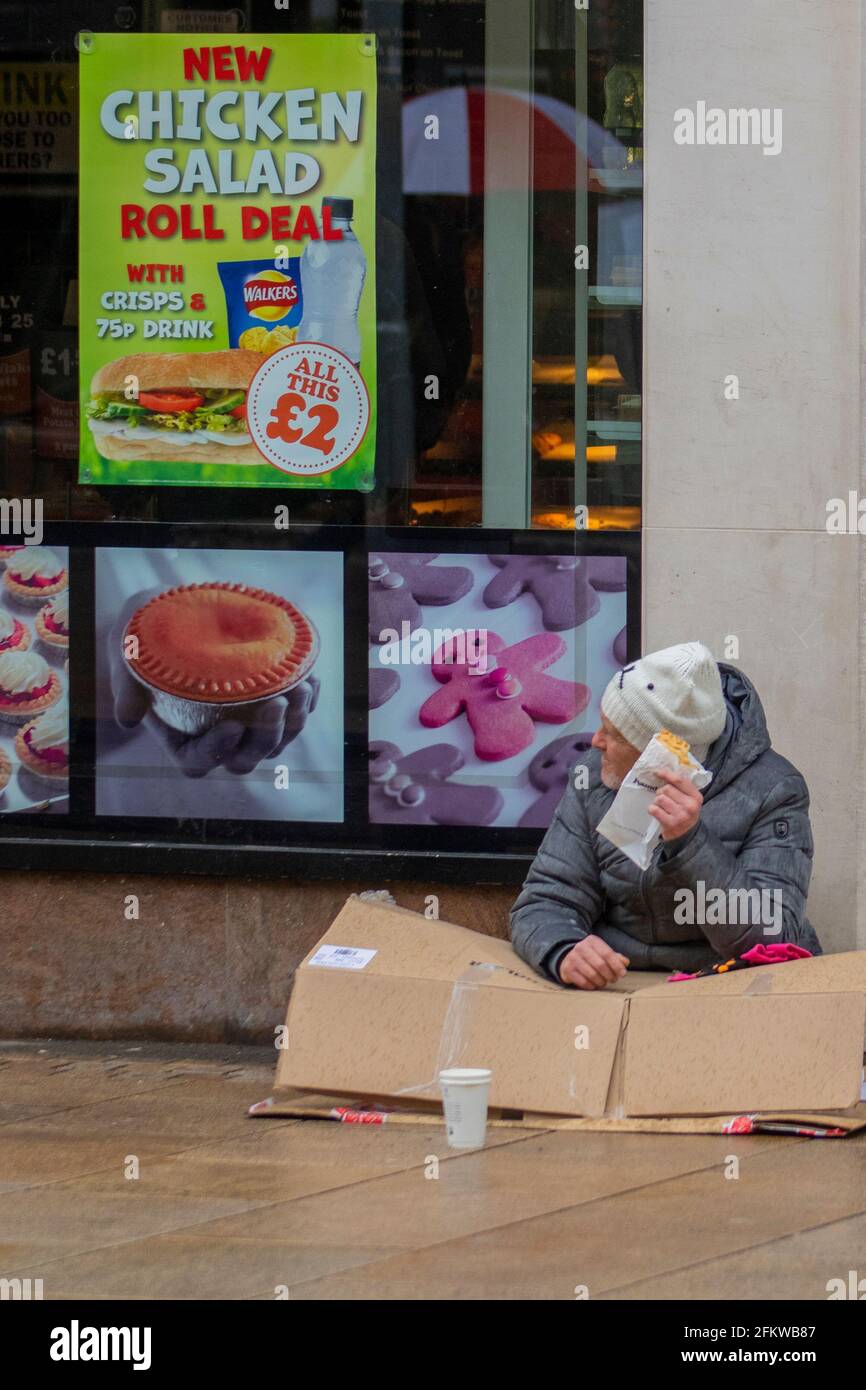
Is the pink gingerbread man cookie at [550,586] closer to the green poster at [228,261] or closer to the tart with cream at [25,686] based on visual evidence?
the green poster at [228,261]

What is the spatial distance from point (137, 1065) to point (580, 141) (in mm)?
3093

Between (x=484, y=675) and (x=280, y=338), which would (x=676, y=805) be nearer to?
(x=484, y=675)

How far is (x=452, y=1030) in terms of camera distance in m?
4.77

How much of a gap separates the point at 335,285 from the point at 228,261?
344mm

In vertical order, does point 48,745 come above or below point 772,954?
above

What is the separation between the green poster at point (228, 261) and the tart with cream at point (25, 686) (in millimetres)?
610

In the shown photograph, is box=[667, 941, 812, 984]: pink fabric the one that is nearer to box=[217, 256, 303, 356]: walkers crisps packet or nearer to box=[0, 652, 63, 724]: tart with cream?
box=[0, 652, 63, 724]: tart with cream

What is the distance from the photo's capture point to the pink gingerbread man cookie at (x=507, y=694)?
6.07 m

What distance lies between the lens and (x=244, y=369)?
6215 mm

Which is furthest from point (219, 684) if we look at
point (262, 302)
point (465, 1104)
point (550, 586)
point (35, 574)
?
point (465, 1104)

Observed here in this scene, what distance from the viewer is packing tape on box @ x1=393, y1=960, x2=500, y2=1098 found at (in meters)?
4.76

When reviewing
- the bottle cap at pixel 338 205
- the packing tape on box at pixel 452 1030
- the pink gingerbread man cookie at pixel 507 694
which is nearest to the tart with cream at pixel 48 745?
the pink gingerbread man cookie at pixel 507 694

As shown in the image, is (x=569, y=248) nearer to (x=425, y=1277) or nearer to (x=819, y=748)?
(x=819, y=748)

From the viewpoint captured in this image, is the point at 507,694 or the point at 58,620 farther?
the point at 58,620
